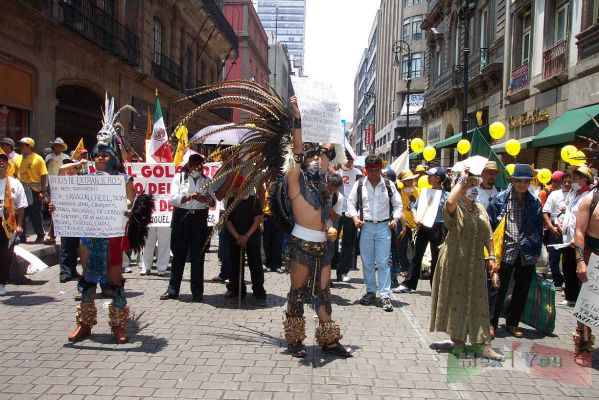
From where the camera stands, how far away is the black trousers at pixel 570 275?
711 centimetres

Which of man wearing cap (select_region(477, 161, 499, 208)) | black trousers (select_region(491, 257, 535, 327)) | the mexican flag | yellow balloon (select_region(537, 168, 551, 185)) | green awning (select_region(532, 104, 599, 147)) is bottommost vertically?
black trousers (select_region(491, 257, 535, 327))

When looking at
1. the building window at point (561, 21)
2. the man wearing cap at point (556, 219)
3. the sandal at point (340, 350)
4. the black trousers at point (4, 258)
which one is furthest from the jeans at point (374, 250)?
the building window at point (561, 21)

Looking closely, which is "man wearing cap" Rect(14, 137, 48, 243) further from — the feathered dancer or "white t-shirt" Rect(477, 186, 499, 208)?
"white t-shirt" Rect(477, 186, 499, 208)

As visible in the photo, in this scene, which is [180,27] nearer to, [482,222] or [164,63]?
[164,63]

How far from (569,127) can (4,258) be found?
41.6 feet

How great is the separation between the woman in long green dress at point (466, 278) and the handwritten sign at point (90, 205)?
10.2ft

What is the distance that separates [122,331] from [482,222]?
11.8 ft

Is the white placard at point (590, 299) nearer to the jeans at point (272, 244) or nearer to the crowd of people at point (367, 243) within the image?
the crowd of people at point (367, 243)

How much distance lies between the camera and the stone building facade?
480 inches

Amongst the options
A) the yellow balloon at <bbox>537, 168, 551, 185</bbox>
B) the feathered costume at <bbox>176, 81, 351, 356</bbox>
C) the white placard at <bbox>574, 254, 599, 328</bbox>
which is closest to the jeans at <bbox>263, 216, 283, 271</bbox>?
the feathered costume at <bbox>176, 81, 351, 356</bbox>

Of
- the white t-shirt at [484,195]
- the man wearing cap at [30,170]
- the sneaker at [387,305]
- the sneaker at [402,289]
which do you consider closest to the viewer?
the sneaker at [387,305]

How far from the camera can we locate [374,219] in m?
6.75

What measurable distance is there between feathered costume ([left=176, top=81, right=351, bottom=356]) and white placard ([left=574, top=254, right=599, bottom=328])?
2151 mm

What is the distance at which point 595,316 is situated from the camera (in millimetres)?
4457
